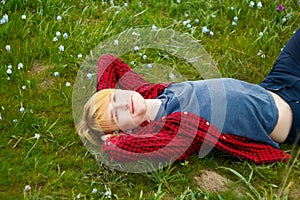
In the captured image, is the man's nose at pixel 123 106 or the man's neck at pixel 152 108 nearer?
the man's nose at pixel 123 106

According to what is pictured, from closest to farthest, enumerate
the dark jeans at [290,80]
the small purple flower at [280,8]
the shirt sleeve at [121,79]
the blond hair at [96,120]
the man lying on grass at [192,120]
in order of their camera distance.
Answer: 1. the man lying on grass at [192,120]
2. the blond hair at [96,120]
3. the dark jeans at [290,80]
4. the shirt sleeve at [121,79]
5. the small purple flower at [280,8]

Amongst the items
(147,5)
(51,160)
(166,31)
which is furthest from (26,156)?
(147,5)

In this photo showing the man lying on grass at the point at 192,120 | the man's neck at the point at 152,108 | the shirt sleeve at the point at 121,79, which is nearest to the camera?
the man lying on grass at the point at 192,120

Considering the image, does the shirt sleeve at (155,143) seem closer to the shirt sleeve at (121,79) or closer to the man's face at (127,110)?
the man's face at (127,110)

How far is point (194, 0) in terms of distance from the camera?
6.58 m

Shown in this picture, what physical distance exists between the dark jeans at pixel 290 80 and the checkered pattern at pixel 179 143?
1.14 feet

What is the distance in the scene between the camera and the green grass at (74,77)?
4352mm

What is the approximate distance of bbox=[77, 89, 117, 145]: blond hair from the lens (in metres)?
4.62

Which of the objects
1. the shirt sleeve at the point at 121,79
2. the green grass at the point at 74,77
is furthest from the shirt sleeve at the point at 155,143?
the shirt sleeve at the point at 121,79

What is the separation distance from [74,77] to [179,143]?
5.12ft

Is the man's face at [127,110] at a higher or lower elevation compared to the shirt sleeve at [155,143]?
higher

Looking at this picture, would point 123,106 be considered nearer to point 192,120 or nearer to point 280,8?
point 192,120

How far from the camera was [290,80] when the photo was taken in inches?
200

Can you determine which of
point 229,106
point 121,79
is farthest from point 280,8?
point 121,79
